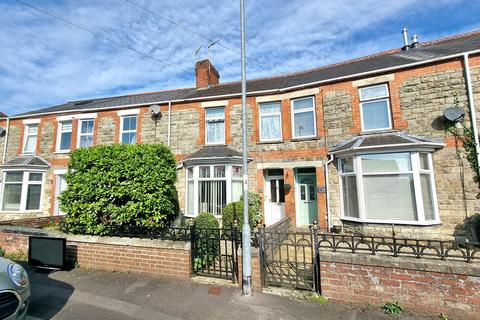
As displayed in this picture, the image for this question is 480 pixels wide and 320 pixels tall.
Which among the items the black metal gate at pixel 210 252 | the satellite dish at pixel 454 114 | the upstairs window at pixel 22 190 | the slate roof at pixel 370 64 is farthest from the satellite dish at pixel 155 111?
the satellite dish at pixel 454 114

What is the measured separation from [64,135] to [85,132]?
1566 mm

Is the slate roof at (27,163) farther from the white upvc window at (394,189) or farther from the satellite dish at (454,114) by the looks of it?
the satellite dish at (454,114)

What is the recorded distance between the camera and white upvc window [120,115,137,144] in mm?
13545

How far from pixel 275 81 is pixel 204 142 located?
562 cm

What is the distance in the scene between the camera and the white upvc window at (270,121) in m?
11.8

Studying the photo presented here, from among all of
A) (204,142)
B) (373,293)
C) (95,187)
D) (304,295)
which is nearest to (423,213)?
(373,293)

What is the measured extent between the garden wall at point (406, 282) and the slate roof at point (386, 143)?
16.9 feet

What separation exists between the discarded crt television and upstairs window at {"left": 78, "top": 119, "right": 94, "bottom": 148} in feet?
29.3

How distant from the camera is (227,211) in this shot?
9961 mm

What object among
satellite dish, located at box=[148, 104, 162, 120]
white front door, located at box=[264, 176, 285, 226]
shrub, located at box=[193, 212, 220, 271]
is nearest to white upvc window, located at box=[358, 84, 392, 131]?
white front door, located at box=[264, 176, 285, 226]

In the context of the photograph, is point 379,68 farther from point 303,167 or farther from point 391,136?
point 303,167

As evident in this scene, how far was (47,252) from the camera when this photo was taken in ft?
20.9

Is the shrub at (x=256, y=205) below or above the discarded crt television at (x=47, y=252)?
above

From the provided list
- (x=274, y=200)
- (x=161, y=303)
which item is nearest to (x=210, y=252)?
(x=161, y=303)
